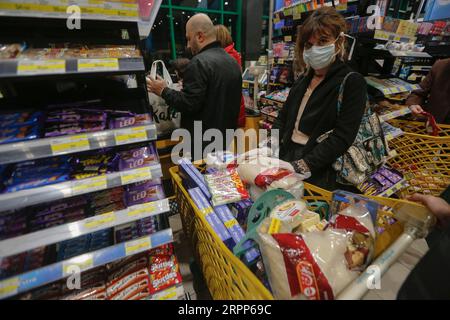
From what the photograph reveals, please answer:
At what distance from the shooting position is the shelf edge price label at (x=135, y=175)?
87 centimetres

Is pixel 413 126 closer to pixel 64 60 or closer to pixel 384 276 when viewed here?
pixel 384 276

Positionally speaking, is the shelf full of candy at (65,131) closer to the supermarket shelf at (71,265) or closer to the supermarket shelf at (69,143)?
the supermarket shelf at (69,143)

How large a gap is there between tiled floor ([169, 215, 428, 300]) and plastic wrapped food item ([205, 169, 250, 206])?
582mm

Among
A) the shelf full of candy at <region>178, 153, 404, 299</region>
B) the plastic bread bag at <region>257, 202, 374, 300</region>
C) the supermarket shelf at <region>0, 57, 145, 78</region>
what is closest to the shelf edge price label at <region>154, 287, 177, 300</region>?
the shelf full of candy at <region>178, 153, 404, 299</region>

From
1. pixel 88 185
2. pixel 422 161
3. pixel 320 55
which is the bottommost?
pixel 422 161

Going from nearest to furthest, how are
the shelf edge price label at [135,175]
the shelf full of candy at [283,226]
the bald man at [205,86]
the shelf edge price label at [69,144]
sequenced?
the shelf full of candy at [283,226] → the shelf edge price label at [69,144] → the shelf edge price label at [135,175] → the bald man at [205,86]

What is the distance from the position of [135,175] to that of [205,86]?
1024 mm

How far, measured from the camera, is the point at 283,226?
0.75 metres

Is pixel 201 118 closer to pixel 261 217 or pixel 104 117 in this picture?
pixel 104 117

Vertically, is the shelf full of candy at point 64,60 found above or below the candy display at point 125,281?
above

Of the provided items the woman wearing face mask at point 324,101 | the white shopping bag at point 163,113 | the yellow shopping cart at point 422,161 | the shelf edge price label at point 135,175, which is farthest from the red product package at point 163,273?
the yellow shopping cart at point 422,161

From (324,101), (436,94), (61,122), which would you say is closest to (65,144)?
(61,122)

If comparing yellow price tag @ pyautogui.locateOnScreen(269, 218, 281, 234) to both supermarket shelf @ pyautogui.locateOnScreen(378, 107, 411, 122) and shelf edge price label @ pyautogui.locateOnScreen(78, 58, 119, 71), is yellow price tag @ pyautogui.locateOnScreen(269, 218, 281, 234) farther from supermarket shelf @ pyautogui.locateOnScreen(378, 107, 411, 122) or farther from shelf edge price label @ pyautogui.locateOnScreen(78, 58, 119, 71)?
supermarket shelf @ pyautogui.locateOnScreen(378, 107, 411, 122)

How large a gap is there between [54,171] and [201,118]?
1133mm
